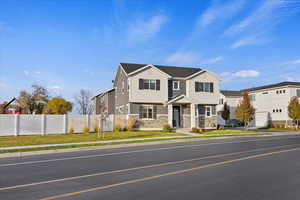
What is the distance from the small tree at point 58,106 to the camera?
53.6 m

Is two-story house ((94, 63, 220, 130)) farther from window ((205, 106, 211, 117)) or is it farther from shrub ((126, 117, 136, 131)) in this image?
shrub ((126, 117, 136, 131))

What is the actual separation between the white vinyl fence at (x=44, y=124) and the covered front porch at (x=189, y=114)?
7700mm

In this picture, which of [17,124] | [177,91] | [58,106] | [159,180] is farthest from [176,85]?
[58,106]

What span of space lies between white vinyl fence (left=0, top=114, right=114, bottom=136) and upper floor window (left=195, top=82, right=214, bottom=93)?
11.6 metres

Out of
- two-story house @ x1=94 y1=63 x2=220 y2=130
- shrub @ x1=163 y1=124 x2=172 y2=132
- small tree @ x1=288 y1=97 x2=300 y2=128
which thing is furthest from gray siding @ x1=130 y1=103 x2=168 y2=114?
small tree @ x1=288 y1=97 x2=300 y2=128

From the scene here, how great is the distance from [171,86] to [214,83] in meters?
6.03

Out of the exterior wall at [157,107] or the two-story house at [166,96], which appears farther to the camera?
the two-story house at [166,96]

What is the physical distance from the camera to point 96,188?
649 centimetres

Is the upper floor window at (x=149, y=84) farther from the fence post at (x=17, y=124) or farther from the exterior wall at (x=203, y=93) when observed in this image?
the fence post at (x=17, y=124)

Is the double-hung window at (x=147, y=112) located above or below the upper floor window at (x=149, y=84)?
below

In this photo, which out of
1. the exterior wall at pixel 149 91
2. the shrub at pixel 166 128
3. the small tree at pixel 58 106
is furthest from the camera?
the small tree at pixel 58 106

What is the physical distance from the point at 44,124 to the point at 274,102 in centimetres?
3765

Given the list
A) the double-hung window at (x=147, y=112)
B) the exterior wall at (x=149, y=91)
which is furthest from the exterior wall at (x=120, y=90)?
the double-hung window at (x=147, y=112)

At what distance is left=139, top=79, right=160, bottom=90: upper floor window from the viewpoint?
99.3ft
